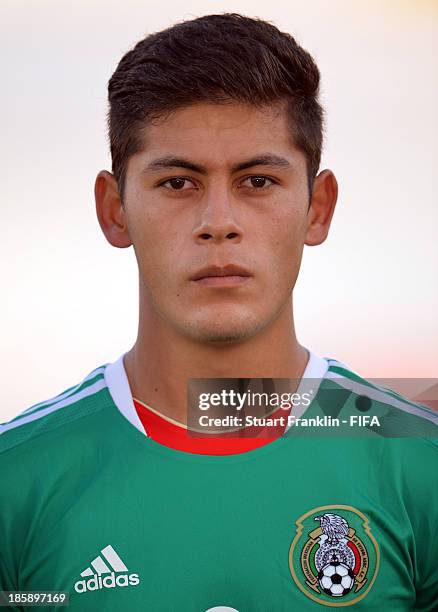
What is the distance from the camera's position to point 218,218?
371cm

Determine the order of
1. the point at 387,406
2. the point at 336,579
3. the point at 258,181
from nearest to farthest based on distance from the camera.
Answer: the point at 336,579 → the point at 258,181 → the point at 387,406

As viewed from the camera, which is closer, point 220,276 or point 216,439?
point 220,276

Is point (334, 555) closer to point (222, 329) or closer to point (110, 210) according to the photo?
point (222, 329)

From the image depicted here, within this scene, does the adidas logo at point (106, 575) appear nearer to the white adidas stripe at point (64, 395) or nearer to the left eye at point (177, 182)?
the white adidas stripe at point (64, 395)

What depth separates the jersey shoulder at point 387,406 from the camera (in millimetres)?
4121

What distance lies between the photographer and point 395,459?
4.01m

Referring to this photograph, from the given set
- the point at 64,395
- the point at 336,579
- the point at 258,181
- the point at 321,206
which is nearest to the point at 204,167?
the point at 258,181

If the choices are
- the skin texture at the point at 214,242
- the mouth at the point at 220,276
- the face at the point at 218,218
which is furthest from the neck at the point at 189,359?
the mouth at the point at 220,276

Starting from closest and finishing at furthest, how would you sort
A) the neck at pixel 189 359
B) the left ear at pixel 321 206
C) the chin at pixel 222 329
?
the chin at pixel 222 329 → the neck at pixel 189 359 → the left ear at pixel 321 206

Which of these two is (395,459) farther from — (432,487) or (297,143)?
(297,143)

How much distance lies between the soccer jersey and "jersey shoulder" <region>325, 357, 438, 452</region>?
0.05 ft

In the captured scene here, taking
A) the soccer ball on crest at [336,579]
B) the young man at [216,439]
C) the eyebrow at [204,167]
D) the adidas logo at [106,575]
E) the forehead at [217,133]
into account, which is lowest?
the soccer ball on crest at [336,579]

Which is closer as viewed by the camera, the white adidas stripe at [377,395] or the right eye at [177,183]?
the right eye at [177,183]

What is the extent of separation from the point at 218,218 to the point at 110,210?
90cm
